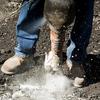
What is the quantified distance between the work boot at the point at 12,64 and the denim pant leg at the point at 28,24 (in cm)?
5

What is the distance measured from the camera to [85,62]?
3703 millimetres

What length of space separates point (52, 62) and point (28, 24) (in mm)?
367

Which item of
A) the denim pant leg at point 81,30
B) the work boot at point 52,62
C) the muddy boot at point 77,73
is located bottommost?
the muddy boot at point 77,73

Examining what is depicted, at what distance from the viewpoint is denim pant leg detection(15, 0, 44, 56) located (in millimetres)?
3357

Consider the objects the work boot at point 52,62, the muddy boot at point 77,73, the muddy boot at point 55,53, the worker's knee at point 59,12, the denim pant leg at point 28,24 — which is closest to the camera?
the worker's knee at point 59,12

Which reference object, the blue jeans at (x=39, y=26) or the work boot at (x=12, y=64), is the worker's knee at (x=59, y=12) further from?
the work boot at (x=12, y=64)

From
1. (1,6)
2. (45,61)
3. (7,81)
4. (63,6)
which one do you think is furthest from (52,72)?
(1,6)

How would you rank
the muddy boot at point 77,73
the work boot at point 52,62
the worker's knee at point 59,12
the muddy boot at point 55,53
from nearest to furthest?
the worker's knee at point 59,12 < the muddy boot at point 55,53 < the work boot at point 52,62 < the muddy boot at point 77,73

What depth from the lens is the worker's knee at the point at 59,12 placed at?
286cm

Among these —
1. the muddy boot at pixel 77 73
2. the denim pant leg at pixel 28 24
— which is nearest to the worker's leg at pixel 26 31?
the denim pant leg at pixel 28 24

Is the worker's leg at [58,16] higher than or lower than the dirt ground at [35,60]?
higher

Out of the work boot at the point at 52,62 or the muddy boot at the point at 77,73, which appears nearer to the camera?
the work boot at the point at 52,62

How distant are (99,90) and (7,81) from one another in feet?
2.28

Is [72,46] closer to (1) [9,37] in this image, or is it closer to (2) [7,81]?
(2) [7,81]
